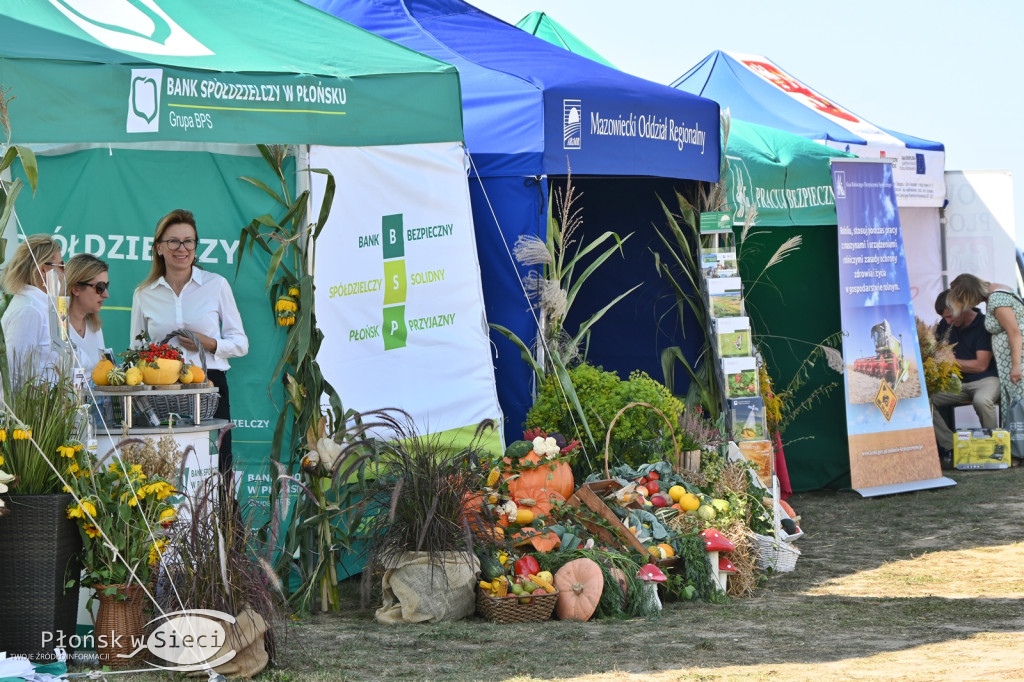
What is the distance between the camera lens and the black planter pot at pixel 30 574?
4.55m

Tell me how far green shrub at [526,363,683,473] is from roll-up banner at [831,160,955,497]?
3.09 meters

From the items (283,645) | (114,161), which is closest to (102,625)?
(283,645)

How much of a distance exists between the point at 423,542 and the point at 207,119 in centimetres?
218

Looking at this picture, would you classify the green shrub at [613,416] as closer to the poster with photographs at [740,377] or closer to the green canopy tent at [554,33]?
the poster with photographs at [740,377]

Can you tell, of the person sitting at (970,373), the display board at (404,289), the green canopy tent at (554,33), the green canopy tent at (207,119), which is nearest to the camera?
the green canopy tent at (207,119)

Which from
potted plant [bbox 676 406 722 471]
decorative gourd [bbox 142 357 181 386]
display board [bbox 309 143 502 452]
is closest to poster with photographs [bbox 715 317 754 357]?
potted plant [bbox 676 406 722 471]

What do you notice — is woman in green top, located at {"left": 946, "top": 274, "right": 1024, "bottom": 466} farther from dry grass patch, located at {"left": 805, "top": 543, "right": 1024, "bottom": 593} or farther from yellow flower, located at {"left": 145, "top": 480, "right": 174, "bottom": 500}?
yellow flower, located at {"left": 145, "top": 480, "right": 174, "bottom": 500}

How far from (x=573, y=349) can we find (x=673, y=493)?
1.50 metres

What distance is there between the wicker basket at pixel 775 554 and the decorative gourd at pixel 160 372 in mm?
3411

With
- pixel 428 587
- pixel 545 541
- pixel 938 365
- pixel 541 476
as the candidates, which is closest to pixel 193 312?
pixel 428 587

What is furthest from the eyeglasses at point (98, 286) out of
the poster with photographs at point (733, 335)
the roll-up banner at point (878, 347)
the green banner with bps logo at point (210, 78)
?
the roll-up banner at point (878, 347)

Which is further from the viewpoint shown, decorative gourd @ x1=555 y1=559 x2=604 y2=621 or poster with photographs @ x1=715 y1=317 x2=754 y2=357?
poster with photographs @ x1=715 y1=317 x2=754 y2=357

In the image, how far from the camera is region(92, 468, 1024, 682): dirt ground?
15.9 ft

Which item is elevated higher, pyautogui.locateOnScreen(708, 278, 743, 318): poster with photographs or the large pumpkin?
pyautogui.locateOnScreen(708, 278, 743, 318): poster with photographs
